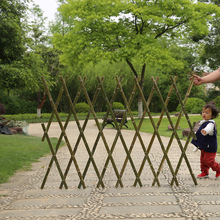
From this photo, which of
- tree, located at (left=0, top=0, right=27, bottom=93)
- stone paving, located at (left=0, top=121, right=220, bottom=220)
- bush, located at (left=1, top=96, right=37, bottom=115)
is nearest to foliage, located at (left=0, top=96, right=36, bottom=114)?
bush, located at (left=1, top=96, right=37, bottom=115)

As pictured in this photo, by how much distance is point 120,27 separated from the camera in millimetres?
22000

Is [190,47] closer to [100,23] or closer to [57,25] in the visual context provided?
[57,25]

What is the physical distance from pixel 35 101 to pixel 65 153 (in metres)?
25.1

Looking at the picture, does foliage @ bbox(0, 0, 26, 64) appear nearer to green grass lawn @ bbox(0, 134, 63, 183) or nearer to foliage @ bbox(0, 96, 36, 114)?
green grass lawn @ bbox(0, 134, 63, 183)

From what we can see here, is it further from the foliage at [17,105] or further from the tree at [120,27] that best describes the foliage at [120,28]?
the foliage at [17,105]

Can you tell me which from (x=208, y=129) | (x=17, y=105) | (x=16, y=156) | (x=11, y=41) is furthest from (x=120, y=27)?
(x=208, y=129)

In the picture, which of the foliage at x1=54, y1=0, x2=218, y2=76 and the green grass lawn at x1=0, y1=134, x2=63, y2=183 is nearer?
the green grass lawn at x1=0, y1=134, x2=63, y2=183

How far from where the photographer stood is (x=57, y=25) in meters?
32.9

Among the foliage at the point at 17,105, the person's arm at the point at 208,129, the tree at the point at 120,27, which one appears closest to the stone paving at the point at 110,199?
the person's arm at the point at 208,129

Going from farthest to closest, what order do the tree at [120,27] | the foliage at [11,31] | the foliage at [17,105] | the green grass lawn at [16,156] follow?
1. the foliage at [17,105]
2. the tree at [120,27]
3. the foliage at [11,31]
4. the green grass lawn at [16,156]

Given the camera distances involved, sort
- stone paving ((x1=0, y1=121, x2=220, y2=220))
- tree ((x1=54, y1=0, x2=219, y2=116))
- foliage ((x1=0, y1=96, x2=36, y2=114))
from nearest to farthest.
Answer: stone paving ((x1=0, y1=121, x2=220, y2=220)) < tree ((x1=54, y1=0, x2=219, y2=116)) < foliage ((x1=0, y1=96, x2=36, y2=114))

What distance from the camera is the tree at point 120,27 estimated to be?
21.1 m

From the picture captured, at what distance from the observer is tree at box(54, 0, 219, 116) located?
69.4 ft

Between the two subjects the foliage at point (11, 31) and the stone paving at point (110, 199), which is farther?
the foliage at point (11, 31)
